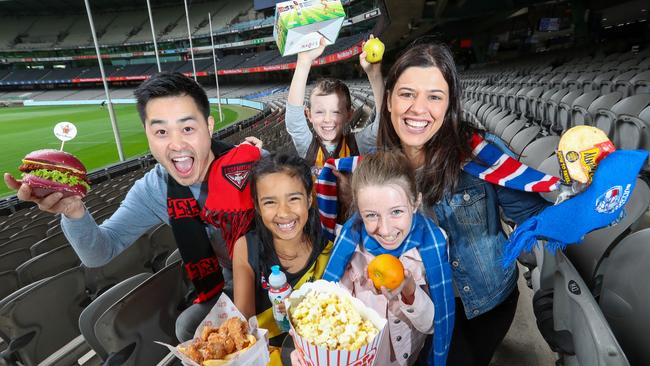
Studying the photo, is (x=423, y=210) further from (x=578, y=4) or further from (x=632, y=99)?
(x=578, y=4)

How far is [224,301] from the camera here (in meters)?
1.31

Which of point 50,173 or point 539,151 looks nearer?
point 50,173

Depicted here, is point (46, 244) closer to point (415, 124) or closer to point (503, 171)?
point (415, 124)

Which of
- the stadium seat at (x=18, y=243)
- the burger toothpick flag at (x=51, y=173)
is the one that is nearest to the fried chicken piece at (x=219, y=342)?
the burger toothpick flag at (x=51, y=173)

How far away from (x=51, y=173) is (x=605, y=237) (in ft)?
8.05

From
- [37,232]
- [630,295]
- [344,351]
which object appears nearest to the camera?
[344,351]

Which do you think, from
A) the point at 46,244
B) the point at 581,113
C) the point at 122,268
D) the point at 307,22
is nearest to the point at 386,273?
the point at 307,22

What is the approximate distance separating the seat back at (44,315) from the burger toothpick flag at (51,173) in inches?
38.2

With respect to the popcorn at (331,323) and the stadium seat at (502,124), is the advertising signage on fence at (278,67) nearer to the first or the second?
the stadium seat at (502,124)

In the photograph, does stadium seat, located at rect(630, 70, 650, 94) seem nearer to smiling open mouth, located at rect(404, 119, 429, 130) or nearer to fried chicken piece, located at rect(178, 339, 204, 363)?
smiling open mouth, located at rect(404, 119, 429, 130)

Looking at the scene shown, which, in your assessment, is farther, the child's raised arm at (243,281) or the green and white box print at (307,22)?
the green and white box print at (307,22)

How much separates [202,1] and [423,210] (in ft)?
190

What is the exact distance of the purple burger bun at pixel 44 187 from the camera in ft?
4.31

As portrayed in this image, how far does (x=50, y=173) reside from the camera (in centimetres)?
136
